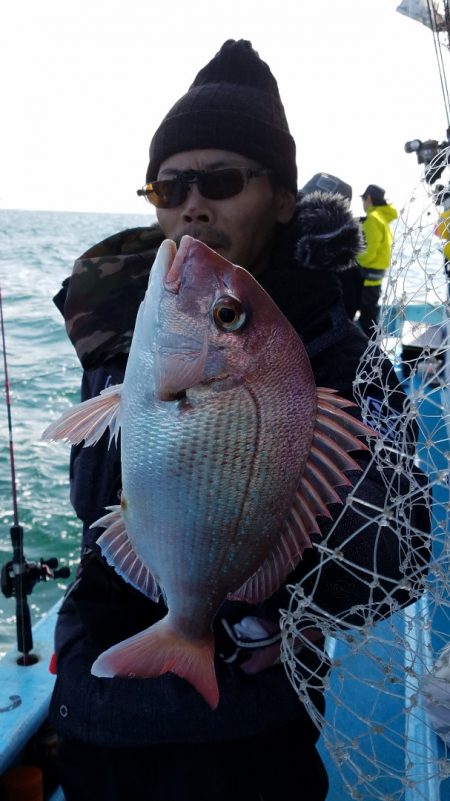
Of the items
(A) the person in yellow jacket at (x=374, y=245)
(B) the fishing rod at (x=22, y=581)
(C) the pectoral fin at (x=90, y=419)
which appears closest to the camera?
(C) the pectoral fin at (x=90, y=419)

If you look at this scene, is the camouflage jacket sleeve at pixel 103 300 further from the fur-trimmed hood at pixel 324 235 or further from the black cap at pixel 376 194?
the black cap at pixel 376 194

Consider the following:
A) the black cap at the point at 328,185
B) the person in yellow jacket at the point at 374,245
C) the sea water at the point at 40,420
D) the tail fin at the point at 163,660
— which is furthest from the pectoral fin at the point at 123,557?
the person in yellow jacket at the point at 374,245

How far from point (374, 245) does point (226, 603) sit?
828cm

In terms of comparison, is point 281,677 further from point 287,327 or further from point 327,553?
point 287,327

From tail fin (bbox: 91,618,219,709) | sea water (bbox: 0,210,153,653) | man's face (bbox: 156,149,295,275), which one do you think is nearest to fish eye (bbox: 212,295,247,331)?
tail fin (bbox: 91,618,219,709)

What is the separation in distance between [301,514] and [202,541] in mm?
188

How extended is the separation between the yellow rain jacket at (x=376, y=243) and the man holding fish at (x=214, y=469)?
7.23 meters

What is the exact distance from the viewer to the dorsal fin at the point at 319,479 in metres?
1.13

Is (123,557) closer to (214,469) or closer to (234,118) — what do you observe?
(214,469)

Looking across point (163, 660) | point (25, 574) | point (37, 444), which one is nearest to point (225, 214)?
point (163, 660)

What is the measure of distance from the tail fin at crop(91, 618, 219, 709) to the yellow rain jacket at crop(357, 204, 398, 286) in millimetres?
8254

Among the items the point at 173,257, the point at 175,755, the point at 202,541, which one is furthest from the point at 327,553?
the point at 175,755

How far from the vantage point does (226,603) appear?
4.96 ft

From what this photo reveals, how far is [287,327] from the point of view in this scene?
45.5 inches
